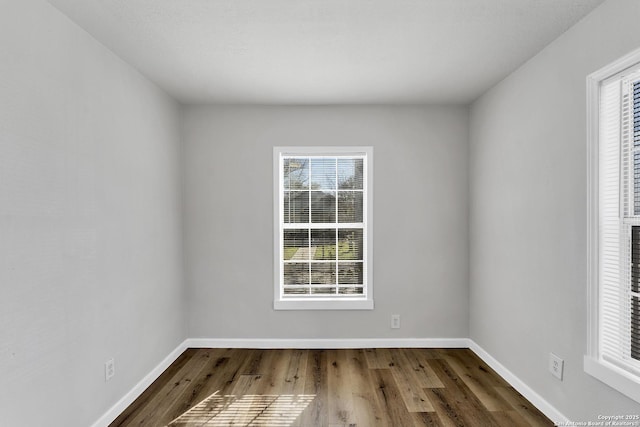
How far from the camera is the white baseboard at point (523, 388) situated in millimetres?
2449

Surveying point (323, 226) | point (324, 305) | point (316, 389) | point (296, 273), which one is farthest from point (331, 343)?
point (323, 226)

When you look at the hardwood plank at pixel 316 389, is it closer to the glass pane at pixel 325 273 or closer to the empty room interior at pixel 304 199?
the empty room interior at pixel 304 199

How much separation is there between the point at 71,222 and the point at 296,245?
2200 mm

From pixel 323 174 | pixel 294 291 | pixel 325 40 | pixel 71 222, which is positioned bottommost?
pixel 294 291

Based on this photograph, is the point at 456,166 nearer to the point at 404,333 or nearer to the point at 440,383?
the point at 404,333

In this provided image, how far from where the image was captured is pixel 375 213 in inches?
153

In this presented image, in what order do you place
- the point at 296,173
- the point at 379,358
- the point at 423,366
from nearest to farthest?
the point at 423,366 → the point at 379,358 → the point at 296,173

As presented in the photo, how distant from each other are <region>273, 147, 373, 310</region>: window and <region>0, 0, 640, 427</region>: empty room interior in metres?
0.02

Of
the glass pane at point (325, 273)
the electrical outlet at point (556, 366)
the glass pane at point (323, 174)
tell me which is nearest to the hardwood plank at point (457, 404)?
the electrical outlet at point (556, 366)

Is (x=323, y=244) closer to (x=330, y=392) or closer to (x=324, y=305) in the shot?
(x=324, y=305)

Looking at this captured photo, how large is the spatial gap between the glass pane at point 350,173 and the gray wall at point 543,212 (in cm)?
117

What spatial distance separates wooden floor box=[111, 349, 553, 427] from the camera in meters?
2.54

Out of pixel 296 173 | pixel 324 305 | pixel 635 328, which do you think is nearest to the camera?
pixel 635 328

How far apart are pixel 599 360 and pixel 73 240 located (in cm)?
304
